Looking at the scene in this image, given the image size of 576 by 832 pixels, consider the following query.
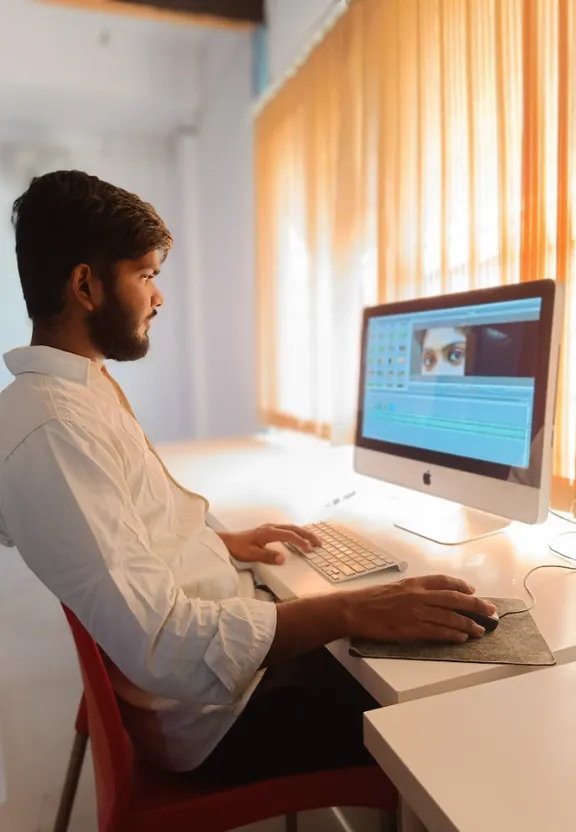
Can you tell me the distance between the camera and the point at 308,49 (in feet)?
7.90

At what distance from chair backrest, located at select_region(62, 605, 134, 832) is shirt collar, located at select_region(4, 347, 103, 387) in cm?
33

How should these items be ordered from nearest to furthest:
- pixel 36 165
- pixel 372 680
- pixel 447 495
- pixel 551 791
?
pixel 551 791 → pixel 372 680 → pixel 447 495 → pixel 36 165

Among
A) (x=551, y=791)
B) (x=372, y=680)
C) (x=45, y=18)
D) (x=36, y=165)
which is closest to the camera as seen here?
(x=551, y=791)

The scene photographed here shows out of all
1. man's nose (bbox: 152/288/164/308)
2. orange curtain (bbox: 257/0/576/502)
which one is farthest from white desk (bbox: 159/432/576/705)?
man's nose (bbox: 152/288/164/308)

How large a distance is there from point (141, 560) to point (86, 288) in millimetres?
429

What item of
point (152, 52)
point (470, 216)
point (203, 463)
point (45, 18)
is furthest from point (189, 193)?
point (470, 216)

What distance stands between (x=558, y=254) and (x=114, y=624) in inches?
43.4

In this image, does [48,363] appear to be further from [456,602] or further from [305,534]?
[456,602]

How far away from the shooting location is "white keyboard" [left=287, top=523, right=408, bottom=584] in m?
0.98

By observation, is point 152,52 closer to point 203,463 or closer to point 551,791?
point 203,463

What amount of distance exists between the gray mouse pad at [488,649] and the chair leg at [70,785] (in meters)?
0.92

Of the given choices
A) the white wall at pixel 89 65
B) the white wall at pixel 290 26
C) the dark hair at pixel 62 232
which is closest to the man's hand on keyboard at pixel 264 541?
the dark hair at pixel 62 232

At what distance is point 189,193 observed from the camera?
14.1 ft

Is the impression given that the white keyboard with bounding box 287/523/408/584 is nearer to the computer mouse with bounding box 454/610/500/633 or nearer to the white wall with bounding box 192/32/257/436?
the computer mouse with bounding box 454/610/500/633
